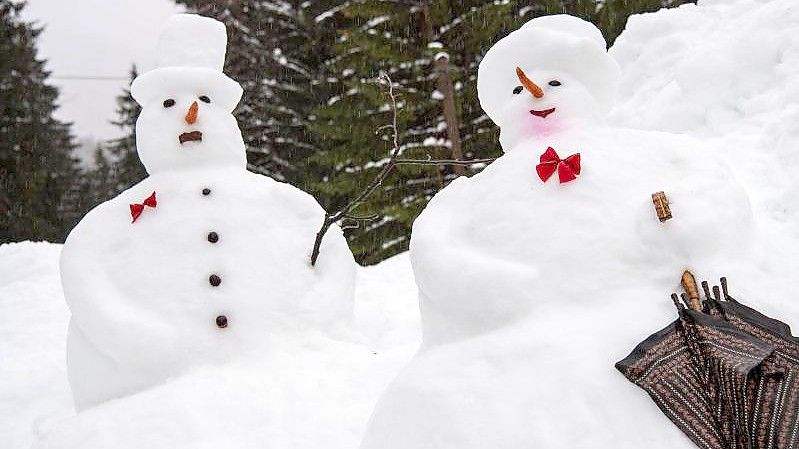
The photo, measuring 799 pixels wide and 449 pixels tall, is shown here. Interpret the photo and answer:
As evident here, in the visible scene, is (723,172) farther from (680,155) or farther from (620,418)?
(620,418)

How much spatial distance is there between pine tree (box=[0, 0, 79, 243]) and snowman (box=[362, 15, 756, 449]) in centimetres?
1555

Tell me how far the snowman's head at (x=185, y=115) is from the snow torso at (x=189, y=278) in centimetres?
12

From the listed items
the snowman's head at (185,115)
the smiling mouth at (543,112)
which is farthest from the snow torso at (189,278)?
the smiling mouth at (543,112)

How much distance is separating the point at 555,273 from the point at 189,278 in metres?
2.40

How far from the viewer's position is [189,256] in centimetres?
404

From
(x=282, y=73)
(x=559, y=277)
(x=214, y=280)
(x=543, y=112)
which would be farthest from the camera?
(x=282, y=73)

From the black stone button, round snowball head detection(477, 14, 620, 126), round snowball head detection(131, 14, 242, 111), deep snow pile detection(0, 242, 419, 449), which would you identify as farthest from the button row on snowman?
round snowball head detection(477, 14, 620, 126)

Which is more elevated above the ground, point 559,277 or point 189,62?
point 189,62

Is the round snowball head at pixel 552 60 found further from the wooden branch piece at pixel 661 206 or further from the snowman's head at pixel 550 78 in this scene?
the wooden branch piece at pixel 661 206

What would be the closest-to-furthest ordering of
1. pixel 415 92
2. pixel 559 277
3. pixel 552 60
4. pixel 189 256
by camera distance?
1. pixel 559 277
2. pixel 552 60
3. pixel 189 256
4. pixel 415 92

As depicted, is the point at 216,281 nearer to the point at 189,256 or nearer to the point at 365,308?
the point at 189,256

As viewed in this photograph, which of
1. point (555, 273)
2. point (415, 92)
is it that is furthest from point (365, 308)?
point (415, 92)

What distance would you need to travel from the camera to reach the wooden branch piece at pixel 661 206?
234 centimetres

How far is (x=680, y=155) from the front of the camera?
2.69 meters
